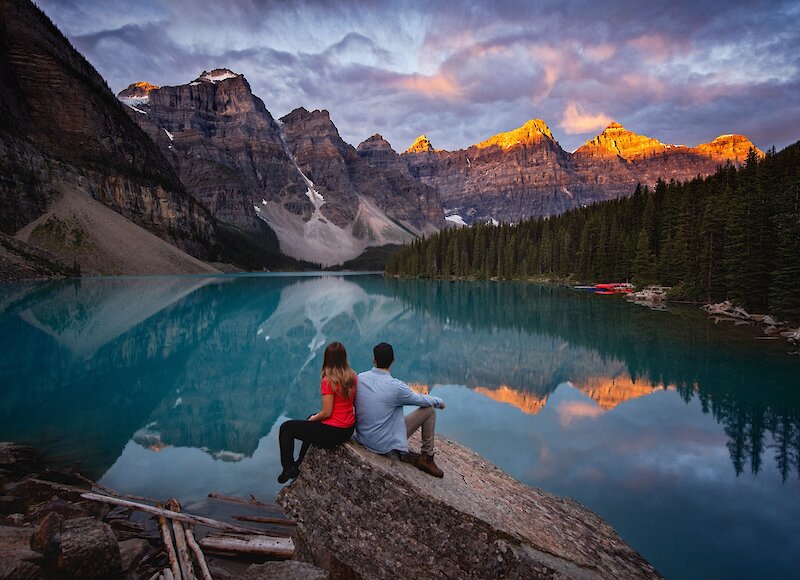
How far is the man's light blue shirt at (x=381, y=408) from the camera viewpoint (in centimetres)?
648

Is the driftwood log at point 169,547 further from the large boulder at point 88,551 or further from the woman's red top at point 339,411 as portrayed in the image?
the woman's red top at point 339,411

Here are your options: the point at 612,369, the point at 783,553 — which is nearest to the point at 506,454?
the point at 783,553

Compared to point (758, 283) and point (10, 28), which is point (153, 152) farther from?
point (758, 283)

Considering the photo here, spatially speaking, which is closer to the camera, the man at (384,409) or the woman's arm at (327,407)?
the woman's arm at (327,407)

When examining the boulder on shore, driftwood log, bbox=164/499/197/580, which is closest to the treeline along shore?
the boulder on shore

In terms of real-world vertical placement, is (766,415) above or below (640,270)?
below

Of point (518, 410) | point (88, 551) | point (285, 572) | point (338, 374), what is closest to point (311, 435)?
point (338, 374)

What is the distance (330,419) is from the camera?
21.0 feet

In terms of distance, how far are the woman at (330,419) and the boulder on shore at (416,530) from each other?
0.22 meters

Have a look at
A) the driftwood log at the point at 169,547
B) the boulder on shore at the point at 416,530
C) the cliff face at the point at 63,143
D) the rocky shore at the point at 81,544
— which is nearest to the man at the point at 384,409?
the boulder on shore at the point at 416,530

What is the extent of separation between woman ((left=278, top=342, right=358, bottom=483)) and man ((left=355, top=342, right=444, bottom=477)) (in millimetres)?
256

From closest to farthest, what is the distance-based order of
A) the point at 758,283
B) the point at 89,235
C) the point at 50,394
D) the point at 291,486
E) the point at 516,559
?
the point at 516,559 < the point at 291,486 < the point at 50,394 < the point at 758,283 < the point at 89,235

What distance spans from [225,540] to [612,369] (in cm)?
2023

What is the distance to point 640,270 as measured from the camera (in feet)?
232
